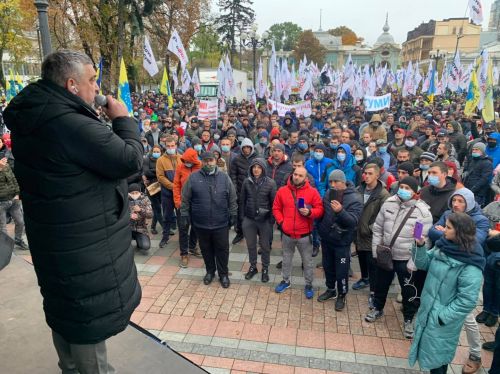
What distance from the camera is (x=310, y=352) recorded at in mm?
4051

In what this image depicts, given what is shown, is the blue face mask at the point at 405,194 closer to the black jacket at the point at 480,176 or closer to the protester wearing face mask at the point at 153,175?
the black jacket at the point at 480,176

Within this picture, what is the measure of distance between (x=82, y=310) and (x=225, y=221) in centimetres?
366

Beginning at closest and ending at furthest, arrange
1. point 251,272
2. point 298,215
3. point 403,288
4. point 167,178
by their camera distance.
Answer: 1. point 403,288
2. point 298,215
3. point 251,272
4. point 167,178

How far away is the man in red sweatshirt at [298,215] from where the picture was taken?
4.96m

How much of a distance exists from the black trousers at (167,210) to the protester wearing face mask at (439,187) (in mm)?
4481

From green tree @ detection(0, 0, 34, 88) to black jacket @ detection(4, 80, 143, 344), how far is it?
26344 mm

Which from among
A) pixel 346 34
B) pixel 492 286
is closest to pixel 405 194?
pixel 492 286

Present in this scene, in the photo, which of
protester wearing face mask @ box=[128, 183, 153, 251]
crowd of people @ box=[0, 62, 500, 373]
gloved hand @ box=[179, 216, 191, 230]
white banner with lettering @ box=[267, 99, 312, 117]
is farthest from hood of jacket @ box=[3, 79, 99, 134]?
white banner with lettering @ box=[267, 99, 312, 117]

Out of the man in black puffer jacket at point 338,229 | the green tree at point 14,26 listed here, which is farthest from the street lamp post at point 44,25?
the green tree at point 14,26

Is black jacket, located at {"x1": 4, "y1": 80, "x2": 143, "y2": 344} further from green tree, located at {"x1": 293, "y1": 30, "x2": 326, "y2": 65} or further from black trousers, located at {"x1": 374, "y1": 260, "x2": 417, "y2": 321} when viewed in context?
green tree, located at {"x1": 293, "y1": 30, "x2": 326, "y2": 65}

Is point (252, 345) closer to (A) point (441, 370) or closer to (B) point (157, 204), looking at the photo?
(A) point (441, 370)

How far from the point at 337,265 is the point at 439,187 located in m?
1.64

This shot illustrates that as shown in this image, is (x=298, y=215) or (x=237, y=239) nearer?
(x=298, y=215)

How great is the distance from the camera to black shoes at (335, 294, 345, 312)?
16.0 ft
